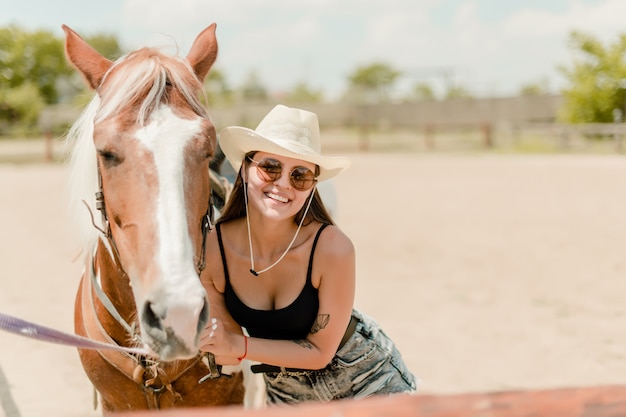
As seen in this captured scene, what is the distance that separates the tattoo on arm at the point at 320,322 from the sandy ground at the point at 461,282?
4.31 feet

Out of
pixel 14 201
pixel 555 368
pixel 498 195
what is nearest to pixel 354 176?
pixel 498 195

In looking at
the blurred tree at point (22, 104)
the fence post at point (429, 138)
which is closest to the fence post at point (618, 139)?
the fence post at point (429, 138)

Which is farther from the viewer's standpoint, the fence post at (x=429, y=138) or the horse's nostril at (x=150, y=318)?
the fence post at (x=429, y=138)

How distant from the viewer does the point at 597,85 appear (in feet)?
82.7

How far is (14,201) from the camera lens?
12.4 m

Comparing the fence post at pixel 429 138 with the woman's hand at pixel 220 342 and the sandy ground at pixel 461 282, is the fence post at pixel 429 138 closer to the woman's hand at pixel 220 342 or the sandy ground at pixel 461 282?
the sandy ground at pixel 461 282

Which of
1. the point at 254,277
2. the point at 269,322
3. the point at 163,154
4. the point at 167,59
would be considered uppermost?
the point at 167,59

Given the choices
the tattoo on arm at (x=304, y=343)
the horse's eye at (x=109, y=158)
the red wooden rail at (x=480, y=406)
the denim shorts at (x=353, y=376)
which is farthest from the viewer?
the denim shorts at (x=353, y=376)

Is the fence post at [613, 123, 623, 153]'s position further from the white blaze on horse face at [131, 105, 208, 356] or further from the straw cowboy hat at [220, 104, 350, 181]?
the white blaze on horse face at [131, 105, 208, 356]

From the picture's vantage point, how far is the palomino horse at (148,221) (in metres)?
1.47

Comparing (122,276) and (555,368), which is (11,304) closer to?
(122,276)

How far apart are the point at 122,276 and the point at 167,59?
79 cm

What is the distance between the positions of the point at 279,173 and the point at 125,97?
56cm

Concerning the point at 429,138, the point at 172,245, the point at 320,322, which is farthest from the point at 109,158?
the point at 429,138
